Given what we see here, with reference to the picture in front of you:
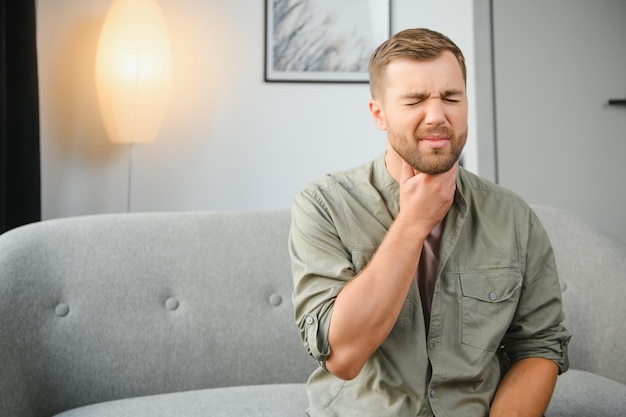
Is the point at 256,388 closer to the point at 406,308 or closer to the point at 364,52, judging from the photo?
the point at 406,308

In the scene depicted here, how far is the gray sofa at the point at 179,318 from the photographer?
163 centimetres

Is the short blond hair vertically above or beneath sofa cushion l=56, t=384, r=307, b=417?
above

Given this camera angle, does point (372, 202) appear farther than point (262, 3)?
No

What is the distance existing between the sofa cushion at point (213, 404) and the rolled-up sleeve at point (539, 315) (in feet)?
1.74

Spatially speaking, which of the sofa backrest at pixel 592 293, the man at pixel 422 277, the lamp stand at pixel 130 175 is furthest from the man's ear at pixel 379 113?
the lamp stand at pixel 130 175

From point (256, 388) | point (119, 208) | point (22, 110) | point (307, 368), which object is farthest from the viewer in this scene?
point (119, 208)

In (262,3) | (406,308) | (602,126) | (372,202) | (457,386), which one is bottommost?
(457,386)

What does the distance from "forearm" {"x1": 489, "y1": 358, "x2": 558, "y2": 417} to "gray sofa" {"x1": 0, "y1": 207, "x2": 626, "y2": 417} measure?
15.0 inches

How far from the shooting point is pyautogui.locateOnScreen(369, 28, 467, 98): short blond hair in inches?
48.0

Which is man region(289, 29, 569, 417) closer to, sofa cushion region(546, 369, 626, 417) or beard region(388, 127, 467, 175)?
beard region(388, 127, 467, 175)

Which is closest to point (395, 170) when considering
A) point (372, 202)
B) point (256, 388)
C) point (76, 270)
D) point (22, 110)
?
point (372, 202)

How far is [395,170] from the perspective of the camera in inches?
52.2

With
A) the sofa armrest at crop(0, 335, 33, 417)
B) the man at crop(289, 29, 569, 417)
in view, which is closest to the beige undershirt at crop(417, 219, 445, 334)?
the man at crop(289, 29, 569, 417)

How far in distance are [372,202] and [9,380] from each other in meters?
0.91
